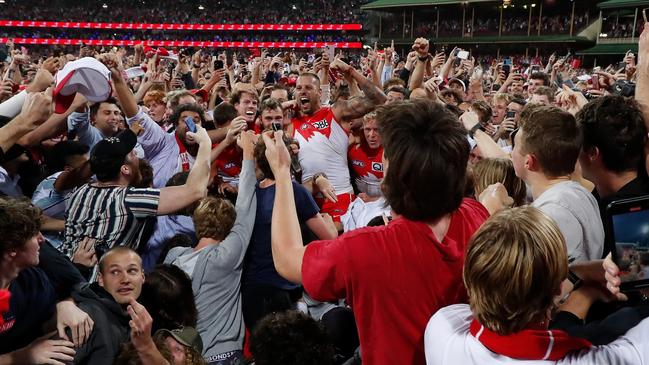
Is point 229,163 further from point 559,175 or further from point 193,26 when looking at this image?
point 193,26

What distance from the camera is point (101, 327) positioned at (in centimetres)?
261

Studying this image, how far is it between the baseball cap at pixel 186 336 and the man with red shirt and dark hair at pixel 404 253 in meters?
1.03

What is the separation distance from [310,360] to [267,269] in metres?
1.30

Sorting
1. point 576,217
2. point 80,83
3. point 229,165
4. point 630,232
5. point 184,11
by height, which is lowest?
point 229,165

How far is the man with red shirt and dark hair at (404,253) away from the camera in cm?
188

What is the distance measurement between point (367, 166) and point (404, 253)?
11.3 feet

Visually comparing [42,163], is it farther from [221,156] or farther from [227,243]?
[227,243]

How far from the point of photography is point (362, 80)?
566 centimetres

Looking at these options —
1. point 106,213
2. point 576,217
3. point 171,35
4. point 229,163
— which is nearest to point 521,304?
point 576,217

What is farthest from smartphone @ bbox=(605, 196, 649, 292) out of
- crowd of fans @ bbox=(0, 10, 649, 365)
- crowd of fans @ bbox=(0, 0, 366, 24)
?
crowd of fans @ bbox=(0, 0, 366, 24)

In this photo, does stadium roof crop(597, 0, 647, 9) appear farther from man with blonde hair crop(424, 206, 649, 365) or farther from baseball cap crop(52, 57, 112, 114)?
man with blonde hair crop(424, 206, 649, 365)

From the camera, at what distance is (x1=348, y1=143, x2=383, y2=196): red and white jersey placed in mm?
5262

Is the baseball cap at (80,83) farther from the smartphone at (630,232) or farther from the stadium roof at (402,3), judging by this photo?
the stadium roof at (402,3)

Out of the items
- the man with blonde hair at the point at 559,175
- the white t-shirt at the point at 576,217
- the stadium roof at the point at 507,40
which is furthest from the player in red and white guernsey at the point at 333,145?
the stadium roof at the point at 507,40
